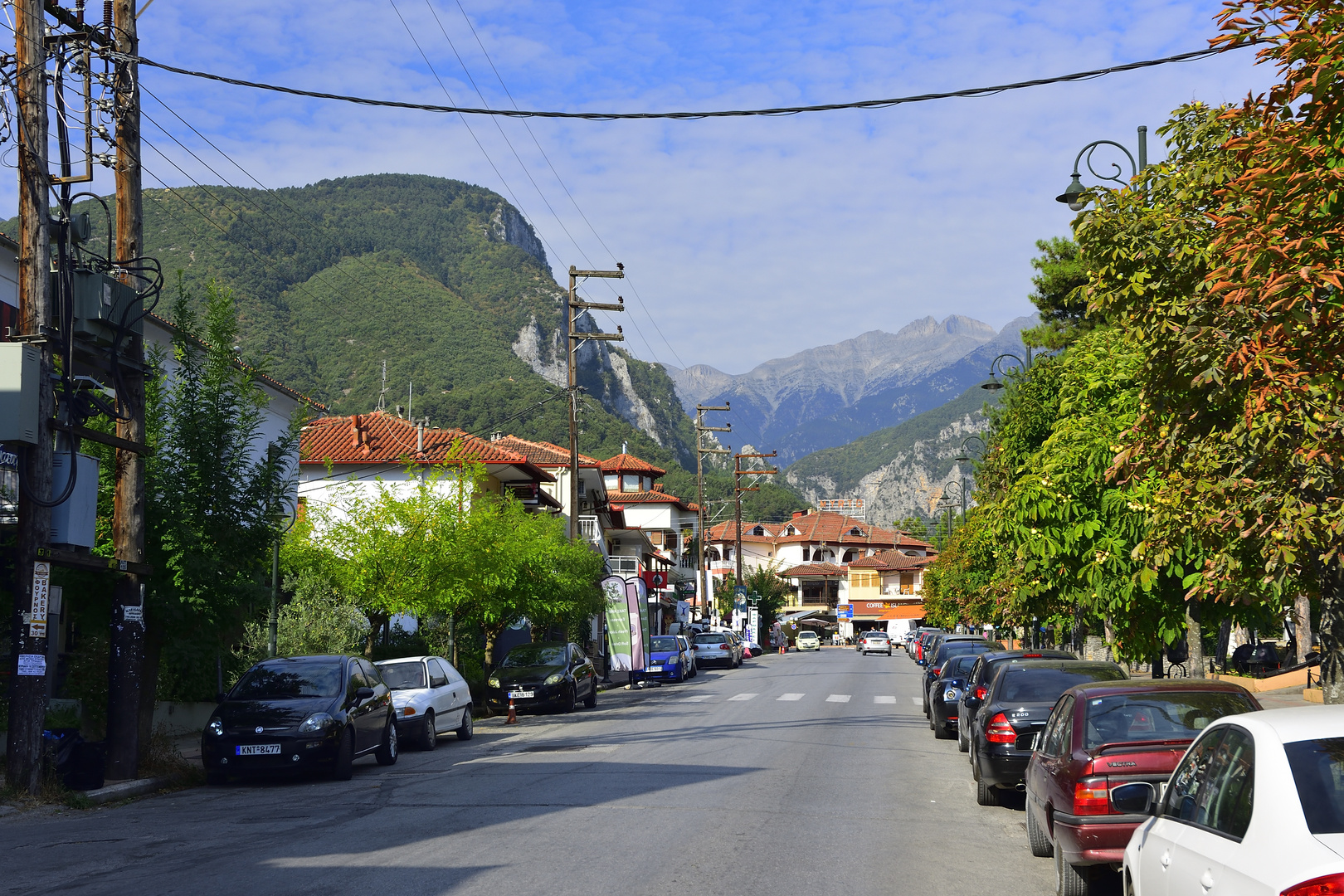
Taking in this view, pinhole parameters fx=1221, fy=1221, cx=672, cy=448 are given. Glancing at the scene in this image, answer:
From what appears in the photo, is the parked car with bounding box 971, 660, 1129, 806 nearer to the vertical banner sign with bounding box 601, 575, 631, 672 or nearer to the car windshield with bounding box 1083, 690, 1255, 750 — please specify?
the car windshield with bounding box 1083, 690, 1255, 750

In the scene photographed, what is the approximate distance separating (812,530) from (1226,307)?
414 feet

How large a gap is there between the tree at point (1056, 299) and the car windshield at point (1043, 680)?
21370mm

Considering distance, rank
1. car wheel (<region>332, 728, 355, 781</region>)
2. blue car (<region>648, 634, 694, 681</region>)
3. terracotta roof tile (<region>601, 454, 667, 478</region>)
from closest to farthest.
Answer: car wheel (<region>332, 728, 355, 781</region>)
blue car (<region>648, 634, 694, 681</region>)
terracotta roof tile (<region>601, 454, 667, 478</region>)

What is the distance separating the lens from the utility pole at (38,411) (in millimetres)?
13086

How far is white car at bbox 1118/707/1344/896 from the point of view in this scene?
4230mm

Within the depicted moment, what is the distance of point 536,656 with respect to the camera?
29766mm

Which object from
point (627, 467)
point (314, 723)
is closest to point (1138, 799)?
point (314, 723)

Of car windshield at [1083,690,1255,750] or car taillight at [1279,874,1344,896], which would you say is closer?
car taillight at [1279,874,1344,896]

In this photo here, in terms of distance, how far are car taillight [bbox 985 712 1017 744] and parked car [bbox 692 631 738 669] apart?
44359 mm

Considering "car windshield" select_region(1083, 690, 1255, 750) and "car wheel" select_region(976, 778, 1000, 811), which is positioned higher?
"car windshield" select_region(1083, 690, 1255, 750)

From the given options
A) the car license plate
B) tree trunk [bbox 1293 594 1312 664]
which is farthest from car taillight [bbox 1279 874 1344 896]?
tree trunk [bbox 1293 594 1312 664]

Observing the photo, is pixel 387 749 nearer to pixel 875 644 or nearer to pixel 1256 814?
pixel 1256 814

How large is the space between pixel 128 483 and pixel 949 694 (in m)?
13.8

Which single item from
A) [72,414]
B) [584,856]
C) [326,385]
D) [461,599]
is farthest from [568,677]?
[326,385]
